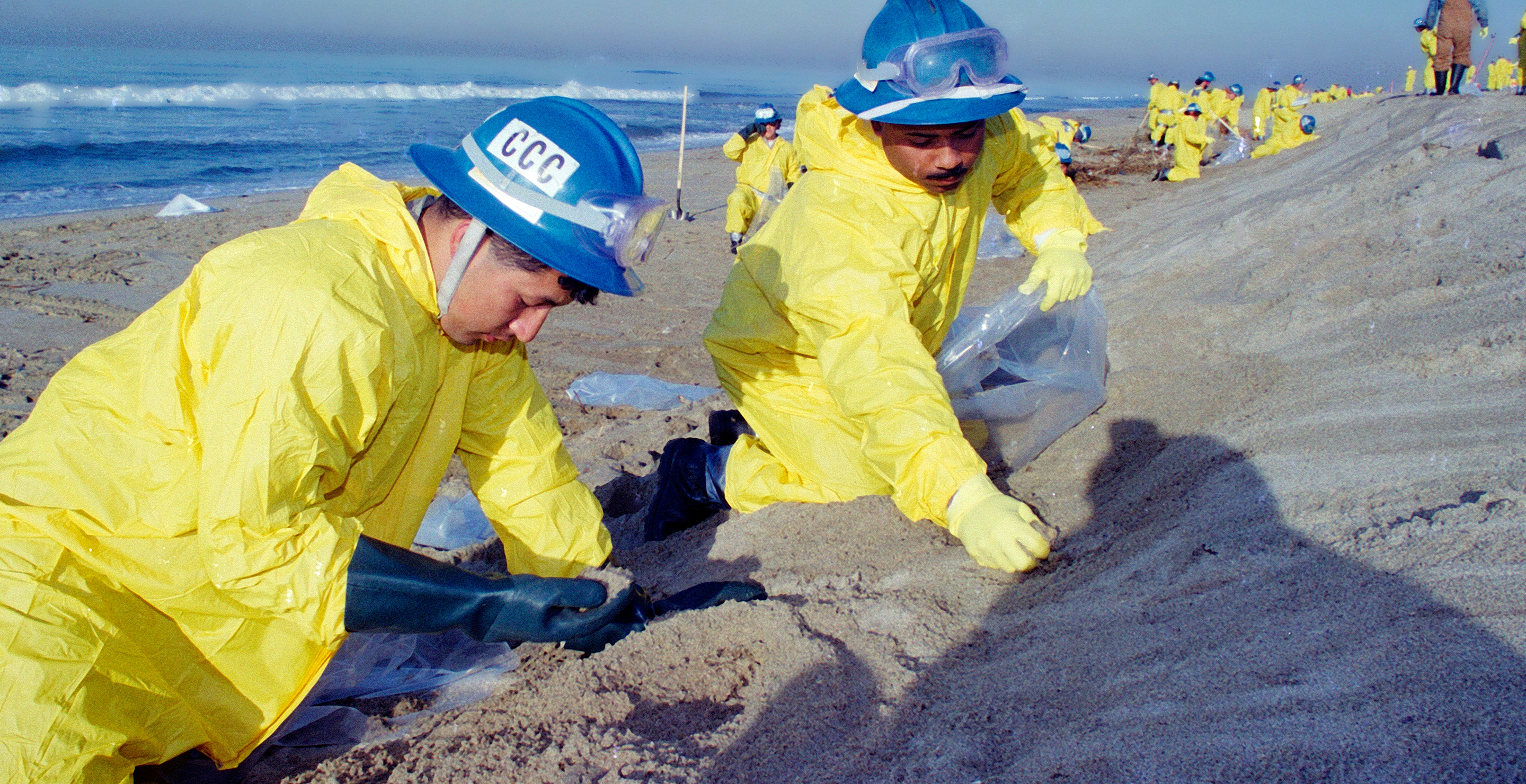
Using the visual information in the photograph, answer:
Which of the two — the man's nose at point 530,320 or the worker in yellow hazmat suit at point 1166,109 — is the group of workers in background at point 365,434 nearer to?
the man's nose at point 530,320

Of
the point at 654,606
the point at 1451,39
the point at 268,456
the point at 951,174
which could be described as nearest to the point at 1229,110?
the point at 1451,39

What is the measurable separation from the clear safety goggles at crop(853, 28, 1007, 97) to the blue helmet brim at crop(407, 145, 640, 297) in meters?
1.01

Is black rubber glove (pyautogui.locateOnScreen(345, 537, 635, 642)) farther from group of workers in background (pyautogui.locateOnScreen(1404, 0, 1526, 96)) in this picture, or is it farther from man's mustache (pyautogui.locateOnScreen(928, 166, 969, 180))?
group of workers in background (pyautogui.locateOnScreen(1404, 0, 1526, 96))

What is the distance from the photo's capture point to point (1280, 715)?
1.20m

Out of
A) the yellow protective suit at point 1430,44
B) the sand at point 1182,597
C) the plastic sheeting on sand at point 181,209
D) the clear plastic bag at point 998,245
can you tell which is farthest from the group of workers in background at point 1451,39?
the plastic sheeting on sand at point 181,209

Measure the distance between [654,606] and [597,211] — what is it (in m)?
1.04

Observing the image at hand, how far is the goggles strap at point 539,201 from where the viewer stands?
1.54 m

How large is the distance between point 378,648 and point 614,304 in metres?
4.70

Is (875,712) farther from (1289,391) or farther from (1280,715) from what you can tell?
(1289,391)

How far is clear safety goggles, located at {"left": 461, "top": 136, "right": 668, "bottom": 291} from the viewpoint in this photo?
5.07ft

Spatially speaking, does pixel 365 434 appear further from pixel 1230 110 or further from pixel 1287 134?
pixel 1230 110

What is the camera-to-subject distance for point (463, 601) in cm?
165

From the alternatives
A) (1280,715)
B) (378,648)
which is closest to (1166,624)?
(1280,715)

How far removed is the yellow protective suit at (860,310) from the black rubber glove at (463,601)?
28.0 inches
